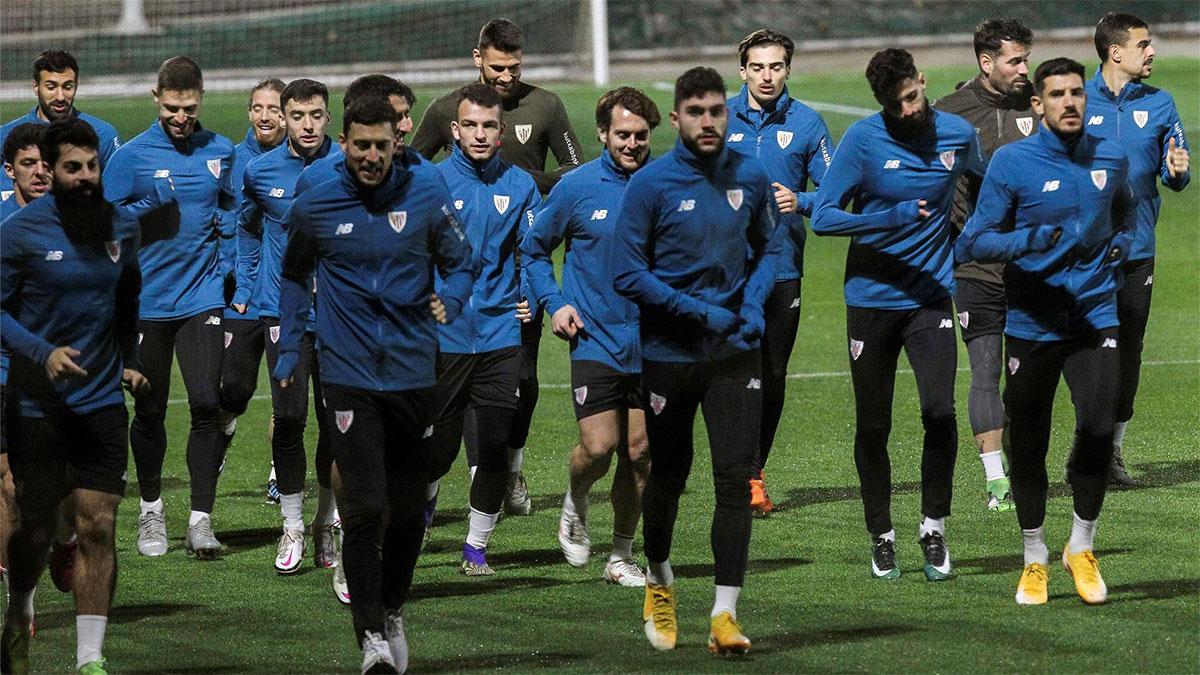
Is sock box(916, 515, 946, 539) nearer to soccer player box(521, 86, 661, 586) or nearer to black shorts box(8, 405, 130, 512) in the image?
soccer player box(521, 86, 661, 586)

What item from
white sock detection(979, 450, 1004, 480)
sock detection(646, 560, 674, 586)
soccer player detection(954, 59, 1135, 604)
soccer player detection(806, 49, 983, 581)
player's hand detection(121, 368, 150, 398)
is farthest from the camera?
white sock detection(979, 450, 1004, 480)

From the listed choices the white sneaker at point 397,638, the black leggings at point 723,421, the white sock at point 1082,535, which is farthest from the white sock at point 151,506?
the white sock at point 1082,535

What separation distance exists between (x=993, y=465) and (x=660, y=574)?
10.7 ft

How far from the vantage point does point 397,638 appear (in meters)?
7.53

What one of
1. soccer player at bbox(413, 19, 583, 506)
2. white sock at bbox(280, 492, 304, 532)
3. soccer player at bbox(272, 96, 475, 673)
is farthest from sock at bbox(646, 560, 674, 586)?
soccer player at bbox(413, 19, 583, 506)

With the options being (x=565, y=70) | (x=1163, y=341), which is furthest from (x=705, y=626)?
(x=565, y=70)

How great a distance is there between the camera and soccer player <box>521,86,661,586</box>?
884cm

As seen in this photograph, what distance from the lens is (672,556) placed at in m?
9.70

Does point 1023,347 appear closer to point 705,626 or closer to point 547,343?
point 705,626

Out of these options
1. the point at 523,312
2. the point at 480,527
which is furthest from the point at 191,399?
the point at 523,312

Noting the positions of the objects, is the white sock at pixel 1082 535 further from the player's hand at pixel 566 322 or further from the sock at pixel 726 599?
the player's hand at pixel 566 322

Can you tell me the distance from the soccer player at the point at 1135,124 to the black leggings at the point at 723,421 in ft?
11.2

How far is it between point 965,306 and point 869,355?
6.88 feet

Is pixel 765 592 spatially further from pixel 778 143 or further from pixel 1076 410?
pixel 778 143
